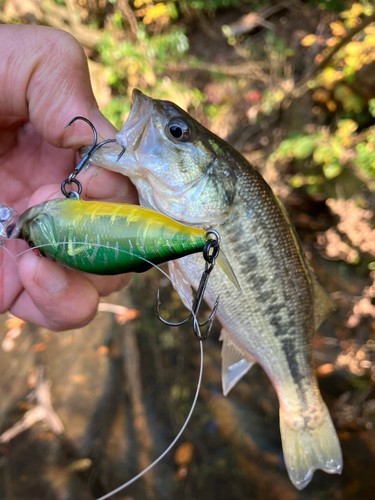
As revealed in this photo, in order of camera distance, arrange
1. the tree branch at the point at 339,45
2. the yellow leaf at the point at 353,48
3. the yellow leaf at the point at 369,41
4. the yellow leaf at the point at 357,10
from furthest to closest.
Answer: the yellow leaf at the point at 357,10 → the yellow leaf at the point at 353,48 → the yellow leaf at the point at 369,41 → the tree branch at the point at 339,45

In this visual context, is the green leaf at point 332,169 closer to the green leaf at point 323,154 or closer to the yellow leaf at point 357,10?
the green leaf at point 323,154

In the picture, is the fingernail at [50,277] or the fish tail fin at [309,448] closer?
the fingernail at [50,277]

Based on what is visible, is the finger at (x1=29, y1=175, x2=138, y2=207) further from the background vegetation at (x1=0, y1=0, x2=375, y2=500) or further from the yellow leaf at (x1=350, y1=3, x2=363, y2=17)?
the yellow leaf at (x1=350, y1=3, x2=363, y2=17)

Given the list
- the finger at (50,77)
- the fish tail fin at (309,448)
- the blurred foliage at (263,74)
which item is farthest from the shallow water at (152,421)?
the finger at (50,77)

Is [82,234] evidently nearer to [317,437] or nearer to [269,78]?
[317,437]

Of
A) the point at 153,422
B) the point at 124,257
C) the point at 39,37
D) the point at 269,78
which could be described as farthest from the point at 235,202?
the point at 269,78

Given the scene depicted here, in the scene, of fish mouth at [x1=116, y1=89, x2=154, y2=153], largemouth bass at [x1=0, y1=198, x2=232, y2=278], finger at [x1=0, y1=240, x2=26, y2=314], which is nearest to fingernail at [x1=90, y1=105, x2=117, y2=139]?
fish mouth at [x1=116, y1=89, x2=154, y2=153]
